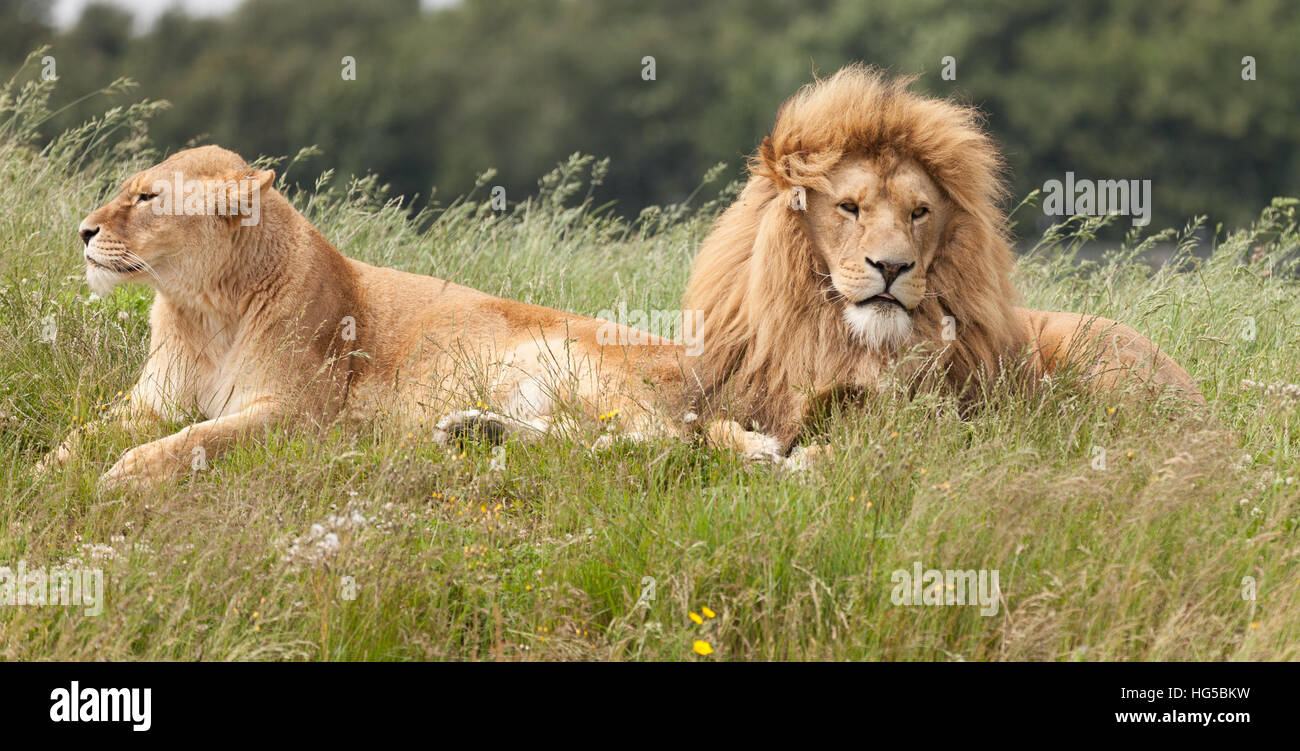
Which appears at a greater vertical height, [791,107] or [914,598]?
[791,107]

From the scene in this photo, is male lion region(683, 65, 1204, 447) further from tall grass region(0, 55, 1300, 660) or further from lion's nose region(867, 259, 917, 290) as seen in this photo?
tall grass region(0, 55, 1300, 660)

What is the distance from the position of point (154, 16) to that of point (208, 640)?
48561mm

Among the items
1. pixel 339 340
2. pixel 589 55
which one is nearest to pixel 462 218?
pixel 339 340

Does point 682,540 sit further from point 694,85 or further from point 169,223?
point 694,85

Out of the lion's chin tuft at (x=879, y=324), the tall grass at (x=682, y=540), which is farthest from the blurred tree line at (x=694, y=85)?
the tall grass at (x=682, y=540)

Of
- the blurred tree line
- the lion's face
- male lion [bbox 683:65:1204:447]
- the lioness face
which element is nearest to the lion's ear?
the lion's face

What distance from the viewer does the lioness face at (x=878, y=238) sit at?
15.6 ft

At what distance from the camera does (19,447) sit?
529 cm

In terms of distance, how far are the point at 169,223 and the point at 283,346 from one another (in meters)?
0.69

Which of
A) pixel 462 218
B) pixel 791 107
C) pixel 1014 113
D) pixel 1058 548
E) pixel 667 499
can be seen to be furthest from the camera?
pixel 1014 113

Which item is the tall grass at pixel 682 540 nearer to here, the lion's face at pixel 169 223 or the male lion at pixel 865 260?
the male lion at pixel 865 260

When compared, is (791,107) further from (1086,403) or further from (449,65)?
(449,65)

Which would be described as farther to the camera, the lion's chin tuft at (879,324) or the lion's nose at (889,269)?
the lion's chin tuft at (879,324)

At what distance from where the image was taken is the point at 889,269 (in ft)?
15.6
